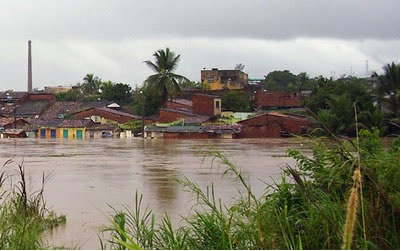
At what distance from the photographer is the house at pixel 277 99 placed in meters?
34.4

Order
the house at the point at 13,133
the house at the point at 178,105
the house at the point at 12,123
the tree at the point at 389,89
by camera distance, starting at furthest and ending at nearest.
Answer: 1. the house at the point at 178,105
2. the house at the point at 12,123
3. the house at the point at 13,133
4. the tree at the point at 389,89

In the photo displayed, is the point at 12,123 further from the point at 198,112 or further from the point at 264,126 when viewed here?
the point at 264,126

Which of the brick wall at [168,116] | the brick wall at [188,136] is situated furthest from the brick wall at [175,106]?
the brick wall at [188,136]

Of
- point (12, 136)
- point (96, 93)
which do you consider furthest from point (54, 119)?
point (96, 93)

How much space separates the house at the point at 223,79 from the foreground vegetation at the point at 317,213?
44427mm

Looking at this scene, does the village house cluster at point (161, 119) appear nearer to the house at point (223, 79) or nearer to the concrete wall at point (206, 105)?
the concrete wall at point (206, 105)

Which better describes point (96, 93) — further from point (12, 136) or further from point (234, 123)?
point (234, 123)

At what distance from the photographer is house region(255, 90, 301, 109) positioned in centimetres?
3438

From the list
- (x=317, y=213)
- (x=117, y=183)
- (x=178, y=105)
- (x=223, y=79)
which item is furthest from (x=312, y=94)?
(x=223, y=79)

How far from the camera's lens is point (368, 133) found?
4.18 m

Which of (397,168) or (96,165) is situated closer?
(397,168)

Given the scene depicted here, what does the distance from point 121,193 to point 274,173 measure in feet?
13.2

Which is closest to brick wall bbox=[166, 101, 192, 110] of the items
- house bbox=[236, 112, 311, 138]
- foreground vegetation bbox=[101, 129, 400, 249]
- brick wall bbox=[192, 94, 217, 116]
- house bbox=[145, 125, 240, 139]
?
brick wall bbox=[192, 94, 217, 116]

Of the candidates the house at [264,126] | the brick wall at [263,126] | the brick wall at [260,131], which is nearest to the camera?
the house at [264,126]
